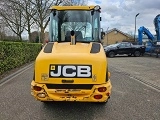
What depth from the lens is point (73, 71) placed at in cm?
520

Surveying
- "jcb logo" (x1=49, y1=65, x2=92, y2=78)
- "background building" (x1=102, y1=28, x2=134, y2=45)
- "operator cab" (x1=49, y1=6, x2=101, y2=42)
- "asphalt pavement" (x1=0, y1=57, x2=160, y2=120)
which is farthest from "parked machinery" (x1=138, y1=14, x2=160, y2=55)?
"background building" (x1=102, y1=28, x2=134, y2=45)

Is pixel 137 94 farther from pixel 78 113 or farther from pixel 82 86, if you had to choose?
pixel 82 86

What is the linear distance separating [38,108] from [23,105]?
0.50 metres

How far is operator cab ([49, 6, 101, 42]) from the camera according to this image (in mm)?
6887

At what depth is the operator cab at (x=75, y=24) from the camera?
22.6ft

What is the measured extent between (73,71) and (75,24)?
7.05ft

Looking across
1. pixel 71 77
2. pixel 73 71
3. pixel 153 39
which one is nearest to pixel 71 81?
pixel 71 77

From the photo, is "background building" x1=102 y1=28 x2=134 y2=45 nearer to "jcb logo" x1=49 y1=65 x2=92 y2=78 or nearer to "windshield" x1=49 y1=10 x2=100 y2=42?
"windshield" x1=49 y1=10 x2=100 y2=42

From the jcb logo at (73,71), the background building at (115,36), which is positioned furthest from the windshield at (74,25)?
the background building at (115,36)

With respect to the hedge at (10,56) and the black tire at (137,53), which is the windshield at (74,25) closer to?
the hedge at (10,56)

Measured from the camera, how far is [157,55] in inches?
968

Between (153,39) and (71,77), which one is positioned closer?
(71,77)

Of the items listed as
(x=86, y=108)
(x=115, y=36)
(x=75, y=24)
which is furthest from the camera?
(x=115, y=36)

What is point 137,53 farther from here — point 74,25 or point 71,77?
point 71,77
